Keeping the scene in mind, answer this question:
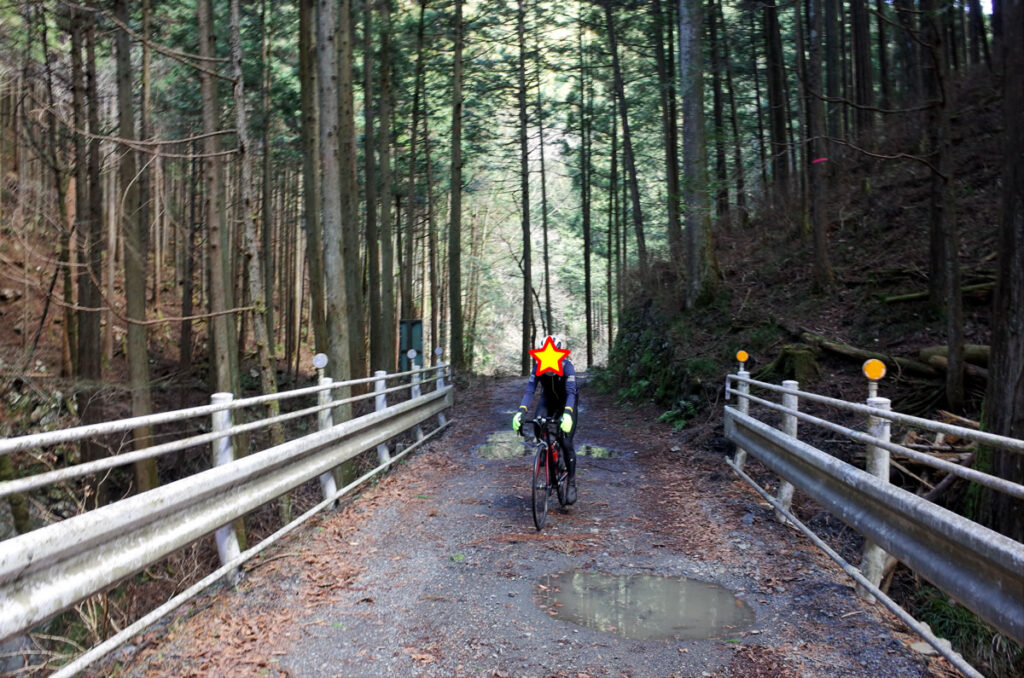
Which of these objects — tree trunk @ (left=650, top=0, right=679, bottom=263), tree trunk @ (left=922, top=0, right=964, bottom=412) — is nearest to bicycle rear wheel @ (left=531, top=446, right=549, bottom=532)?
tree trunk @ (left=922, top=0, right=964, bottom=412)

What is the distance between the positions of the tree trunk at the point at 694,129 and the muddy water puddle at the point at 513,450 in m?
6.18

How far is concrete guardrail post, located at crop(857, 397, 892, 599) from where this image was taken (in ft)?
16.2

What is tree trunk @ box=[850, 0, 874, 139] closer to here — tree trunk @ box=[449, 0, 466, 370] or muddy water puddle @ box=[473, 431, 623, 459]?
tree trunk @ box=[449, 0, 466, 370]

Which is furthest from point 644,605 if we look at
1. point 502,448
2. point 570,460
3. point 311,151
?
point 311,151

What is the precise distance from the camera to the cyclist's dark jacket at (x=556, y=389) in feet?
25.4

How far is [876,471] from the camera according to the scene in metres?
5.01

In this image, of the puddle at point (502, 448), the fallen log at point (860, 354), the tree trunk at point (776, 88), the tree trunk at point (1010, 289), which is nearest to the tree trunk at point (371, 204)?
the puddle at point (502, 448)

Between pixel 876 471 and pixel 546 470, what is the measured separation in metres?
3.46

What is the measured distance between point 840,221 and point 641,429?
783cm

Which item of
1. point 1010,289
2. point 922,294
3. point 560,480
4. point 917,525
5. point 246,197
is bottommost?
point 560,480

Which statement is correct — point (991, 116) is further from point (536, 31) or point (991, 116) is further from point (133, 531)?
point (133, 531)

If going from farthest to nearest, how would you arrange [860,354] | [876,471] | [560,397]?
[860,354]
[560,397]
[876,471]

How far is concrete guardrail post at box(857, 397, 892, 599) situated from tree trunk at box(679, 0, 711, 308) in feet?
37.0

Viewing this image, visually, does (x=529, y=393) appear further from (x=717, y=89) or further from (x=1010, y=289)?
(x=717, y=89)
